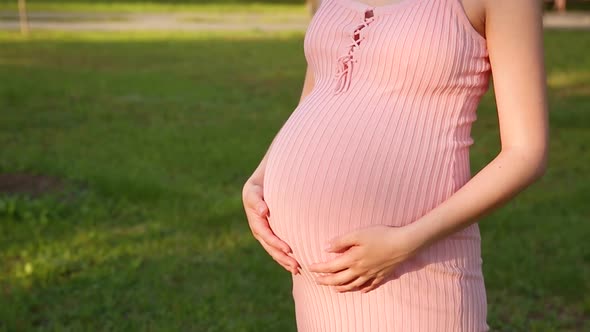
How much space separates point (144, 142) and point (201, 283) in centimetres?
343

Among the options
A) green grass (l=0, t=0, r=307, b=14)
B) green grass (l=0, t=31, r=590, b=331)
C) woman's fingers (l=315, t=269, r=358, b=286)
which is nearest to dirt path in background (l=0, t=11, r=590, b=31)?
green grass (l=0, t=0, r=307, b=14)

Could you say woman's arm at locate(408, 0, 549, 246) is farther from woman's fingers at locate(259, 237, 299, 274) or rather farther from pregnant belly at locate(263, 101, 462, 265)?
woman's fingers at locate(259, 237, 299, 274)

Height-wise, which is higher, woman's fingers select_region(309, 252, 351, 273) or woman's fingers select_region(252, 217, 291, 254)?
woman's fingers select_region(309, 252, 351, 273)

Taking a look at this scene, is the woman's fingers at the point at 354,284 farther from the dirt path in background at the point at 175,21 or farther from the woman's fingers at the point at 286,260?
the dirt path in background at the point at 175,21

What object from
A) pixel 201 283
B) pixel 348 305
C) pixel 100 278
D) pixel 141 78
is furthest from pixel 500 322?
pixel 141 78

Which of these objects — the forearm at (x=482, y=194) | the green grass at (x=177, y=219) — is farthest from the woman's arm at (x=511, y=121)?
the green grass at (x=177, y=219)

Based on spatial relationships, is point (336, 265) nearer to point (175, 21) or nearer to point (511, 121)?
→ point (511, 121)

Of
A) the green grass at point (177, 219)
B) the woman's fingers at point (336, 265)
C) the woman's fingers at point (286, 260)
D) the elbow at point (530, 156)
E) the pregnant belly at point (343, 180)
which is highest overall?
the elbow at point (530, 156)

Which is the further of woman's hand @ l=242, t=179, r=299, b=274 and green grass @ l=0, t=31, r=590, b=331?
green grass @ l=0, t=31, r=590, b=331

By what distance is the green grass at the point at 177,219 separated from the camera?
14.1ft

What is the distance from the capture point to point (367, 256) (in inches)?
64.5

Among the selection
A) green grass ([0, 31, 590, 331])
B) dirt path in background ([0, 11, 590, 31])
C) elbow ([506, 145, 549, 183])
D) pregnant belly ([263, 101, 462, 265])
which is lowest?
dirt path in background ([0, 11, 590, 31])

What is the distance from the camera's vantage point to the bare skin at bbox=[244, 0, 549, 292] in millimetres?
1596

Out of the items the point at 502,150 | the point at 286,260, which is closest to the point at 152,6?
the point at 286,260
